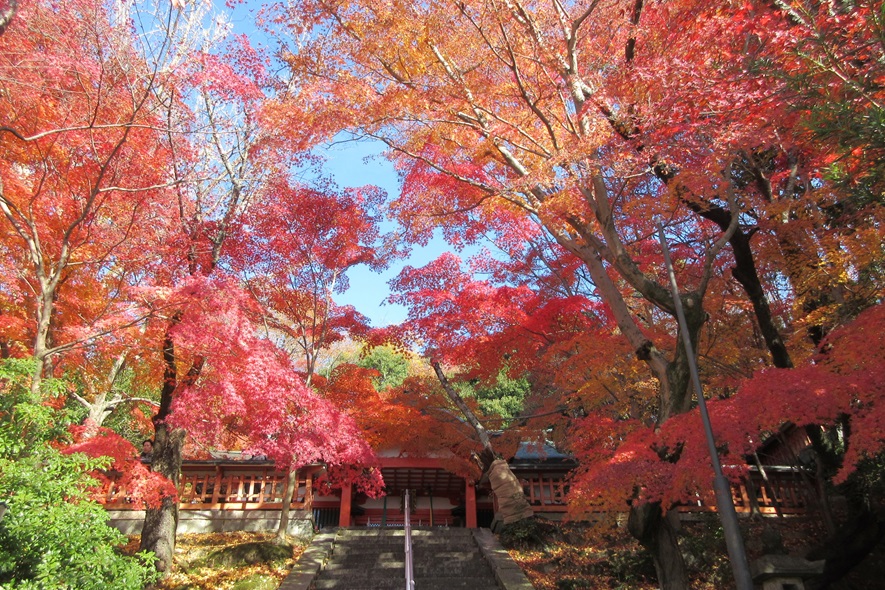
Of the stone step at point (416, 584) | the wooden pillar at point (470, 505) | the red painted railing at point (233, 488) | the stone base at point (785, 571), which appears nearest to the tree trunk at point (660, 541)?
the stone base at point (785, 571)

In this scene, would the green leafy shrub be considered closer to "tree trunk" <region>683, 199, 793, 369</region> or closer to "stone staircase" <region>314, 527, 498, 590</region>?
"stone staircase" <region>314, 527, 498, 590</region>

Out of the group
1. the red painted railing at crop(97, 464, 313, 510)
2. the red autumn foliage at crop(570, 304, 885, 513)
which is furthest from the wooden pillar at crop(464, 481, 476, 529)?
the red autumn foliage at crop(570, 304, 885, 513)

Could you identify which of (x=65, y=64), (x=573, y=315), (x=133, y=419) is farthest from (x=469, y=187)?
(x=133, y=419)

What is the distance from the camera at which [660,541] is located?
7445mm

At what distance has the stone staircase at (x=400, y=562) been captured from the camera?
9805 millimetres

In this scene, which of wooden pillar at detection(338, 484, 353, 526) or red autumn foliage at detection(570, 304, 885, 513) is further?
wooden pillar at detection(338, 484, 353, 526)

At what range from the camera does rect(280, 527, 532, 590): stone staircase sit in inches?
386

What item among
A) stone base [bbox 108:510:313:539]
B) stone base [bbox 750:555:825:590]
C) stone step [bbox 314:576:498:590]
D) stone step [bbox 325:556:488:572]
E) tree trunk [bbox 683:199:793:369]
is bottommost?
stone step [bbox 314:576:498:590]

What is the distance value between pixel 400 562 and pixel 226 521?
472cm

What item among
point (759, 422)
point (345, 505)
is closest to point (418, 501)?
point (345, 505)

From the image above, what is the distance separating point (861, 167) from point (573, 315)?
7.75 m

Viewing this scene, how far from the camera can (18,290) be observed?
9.94 meters

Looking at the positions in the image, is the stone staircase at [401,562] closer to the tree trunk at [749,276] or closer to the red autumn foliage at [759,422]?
the red autumn foliage at [759,422]

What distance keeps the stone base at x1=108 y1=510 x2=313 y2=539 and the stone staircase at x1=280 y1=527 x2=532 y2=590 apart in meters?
0.94
